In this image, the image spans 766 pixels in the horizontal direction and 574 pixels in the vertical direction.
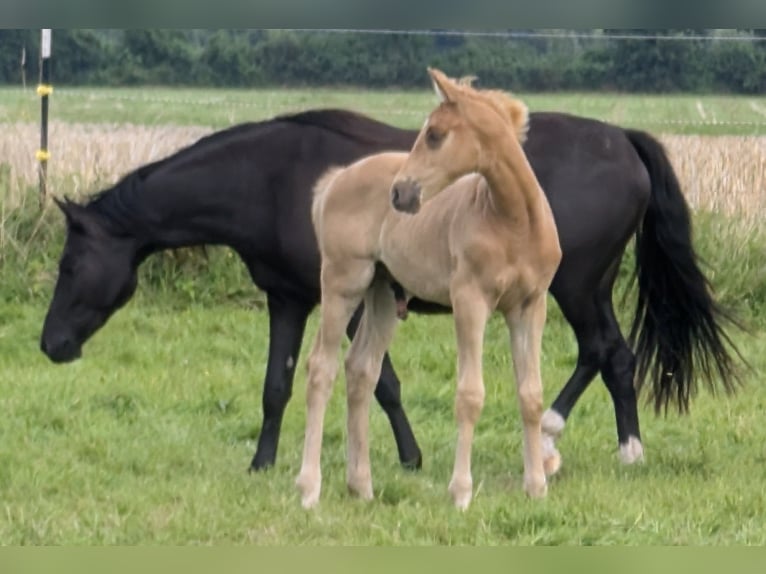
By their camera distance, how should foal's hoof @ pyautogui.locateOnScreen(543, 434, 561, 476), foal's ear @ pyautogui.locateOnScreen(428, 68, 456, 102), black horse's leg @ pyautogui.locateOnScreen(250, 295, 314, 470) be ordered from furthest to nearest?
1. black horse's leg @ pyautogui.locateOnScreen(250, 295, 314, 470)
2. foal's hoof @ pyautogui.locateOnScreen(543, 434, 561, 476)
3. foal's ear @ pyautogui.locateOnScreen(428, 68, 456, 102)

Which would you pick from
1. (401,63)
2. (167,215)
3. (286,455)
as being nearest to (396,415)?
(286,455)

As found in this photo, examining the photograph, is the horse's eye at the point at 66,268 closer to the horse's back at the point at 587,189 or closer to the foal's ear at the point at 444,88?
the horse's back at the point at 587,189

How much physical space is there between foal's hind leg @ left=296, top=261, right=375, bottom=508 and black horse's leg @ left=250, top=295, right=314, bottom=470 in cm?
81

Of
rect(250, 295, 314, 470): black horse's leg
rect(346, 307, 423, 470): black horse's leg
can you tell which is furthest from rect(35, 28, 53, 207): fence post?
rect(346, 307, 423, 470): black horse's leg

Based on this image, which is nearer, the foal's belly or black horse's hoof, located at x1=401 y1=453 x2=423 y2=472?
the foal's belly

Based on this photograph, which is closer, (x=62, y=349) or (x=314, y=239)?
(x=314, y=239)

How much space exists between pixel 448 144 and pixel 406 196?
28 centimetres

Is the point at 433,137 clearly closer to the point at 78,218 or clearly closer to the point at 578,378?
the point at 578,378

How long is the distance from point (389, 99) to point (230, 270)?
11.9 meters

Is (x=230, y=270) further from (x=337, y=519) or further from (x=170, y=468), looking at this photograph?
(x=337, y=519)

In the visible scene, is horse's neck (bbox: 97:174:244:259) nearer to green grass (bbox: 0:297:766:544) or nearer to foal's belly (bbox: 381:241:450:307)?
green grass (bbox: 0:297:766:544)

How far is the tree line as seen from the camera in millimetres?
13383

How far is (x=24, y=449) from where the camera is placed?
243 inches

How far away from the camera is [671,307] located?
6.64 metres
